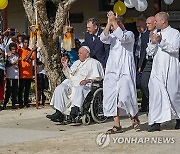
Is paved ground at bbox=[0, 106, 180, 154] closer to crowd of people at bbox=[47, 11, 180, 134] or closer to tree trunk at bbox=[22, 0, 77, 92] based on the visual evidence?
crowd of people at bbox=[47, 11, 180, 134]

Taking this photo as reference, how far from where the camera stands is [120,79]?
9.07 metres

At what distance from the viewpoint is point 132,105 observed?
911 cm

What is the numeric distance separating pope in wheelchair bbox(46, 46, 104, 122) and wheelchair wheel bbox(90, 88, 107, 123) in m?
0.20

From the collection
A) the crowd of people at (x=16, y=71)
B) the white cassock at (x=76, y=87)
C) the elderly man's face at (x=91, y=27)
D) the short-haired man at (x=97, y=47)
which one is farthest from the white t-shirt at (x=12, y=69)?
the elderly man's face at (x=91, y=27)

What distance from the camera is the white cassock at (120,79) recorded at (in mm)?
9008

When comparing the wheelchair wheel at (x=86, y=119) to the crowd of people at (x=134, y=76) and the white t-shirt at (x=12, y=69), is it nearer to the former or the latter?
the crowd of people at (x=134, y=76)

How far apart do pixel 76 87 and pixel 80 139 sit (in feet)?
5.78

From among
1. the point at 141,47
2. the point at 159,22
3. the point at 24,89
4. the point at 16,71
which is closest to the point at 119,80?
the point at 159,22

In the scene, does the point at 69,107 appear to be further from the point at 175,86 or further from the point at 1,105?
the point at 1,105

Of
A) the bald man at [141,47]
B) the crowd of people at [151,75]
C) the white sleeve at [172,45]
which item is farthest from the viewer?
the bald man at [141,47]

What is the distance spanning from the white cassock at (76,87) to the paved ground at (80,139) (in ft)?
1.43

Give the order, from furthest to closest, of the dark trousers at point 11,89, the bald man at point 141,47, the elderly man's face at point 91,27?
the dark trousers at point 11,89, the bald man at point 141,47, the elderly man's face at point 91,27

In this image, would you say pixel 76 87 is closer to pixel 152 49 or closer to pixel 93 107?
pixel 93 107

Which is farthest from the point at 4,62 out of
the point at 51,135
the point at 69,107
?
the point at 51,135
